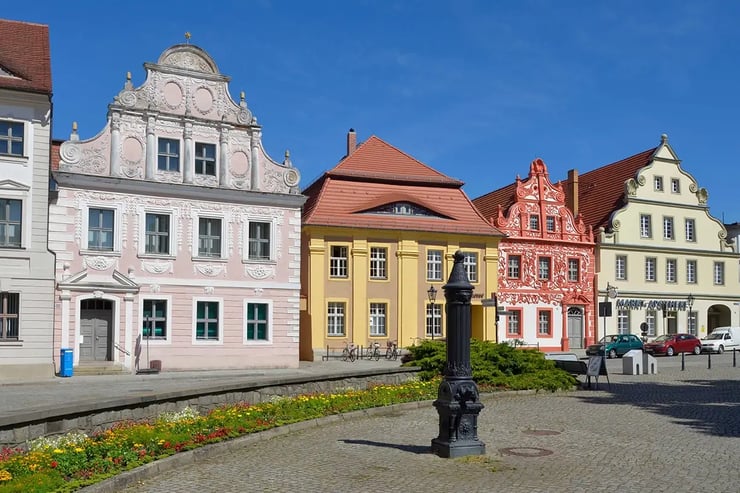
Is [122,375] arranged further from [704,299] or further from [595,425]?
[704,299]

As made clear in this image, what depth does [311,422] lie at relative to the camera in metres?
15.0

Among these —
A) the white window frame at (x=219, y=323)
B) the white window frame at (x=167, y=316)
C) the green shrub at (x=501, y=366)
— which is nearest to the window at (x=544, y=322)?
the white window frame at (x=219, y=323)

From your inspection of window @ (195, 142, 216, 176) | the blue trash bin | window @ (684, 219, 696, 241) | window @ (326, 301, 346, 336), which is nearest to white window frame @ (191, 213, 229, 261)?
window @ (195, 142, 216, 176)

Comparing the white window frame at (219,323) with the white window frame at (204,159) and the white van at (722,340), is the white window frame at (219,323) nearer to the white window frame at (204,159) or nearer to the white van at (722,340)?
the white window frame at (204,159)

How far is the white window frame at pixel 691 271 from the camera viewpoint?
52.2 metres

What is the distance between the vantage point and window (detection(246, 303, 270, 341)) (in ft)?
107

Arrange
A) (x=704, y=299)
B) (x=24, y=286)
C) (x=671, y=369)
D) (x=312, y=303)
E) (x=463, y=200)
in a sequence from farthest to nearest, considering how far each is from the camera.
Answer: (x=704, y=299) < (x=463, y=200) < (x=312, y=303) < (x=671, y=369) < (x=24, y=286)

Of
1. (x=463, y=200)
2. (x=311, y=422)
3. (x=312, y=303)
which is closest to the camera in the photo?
(x=311, y=422)

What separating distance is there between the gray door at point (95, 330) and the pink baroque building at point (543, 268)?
2254 cm

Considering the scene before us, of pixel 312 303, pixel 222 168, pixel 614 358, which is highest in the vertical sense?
pixel 222 168

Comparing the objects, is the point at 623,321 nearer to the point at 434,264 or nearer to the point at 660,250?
the point at 660,250

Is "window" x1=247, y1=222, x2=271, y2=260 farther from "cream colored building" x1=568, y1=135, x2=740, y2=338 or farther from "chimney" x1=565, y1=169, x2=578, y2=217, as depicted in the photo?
"chimney" x1=565, y1=169, x2=578, y2=217

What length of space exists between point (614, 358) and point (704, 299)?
561 inches

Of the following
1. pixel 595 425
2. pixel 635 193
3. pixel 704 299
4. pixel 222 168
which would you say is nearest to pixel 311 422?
pixel 595 425
